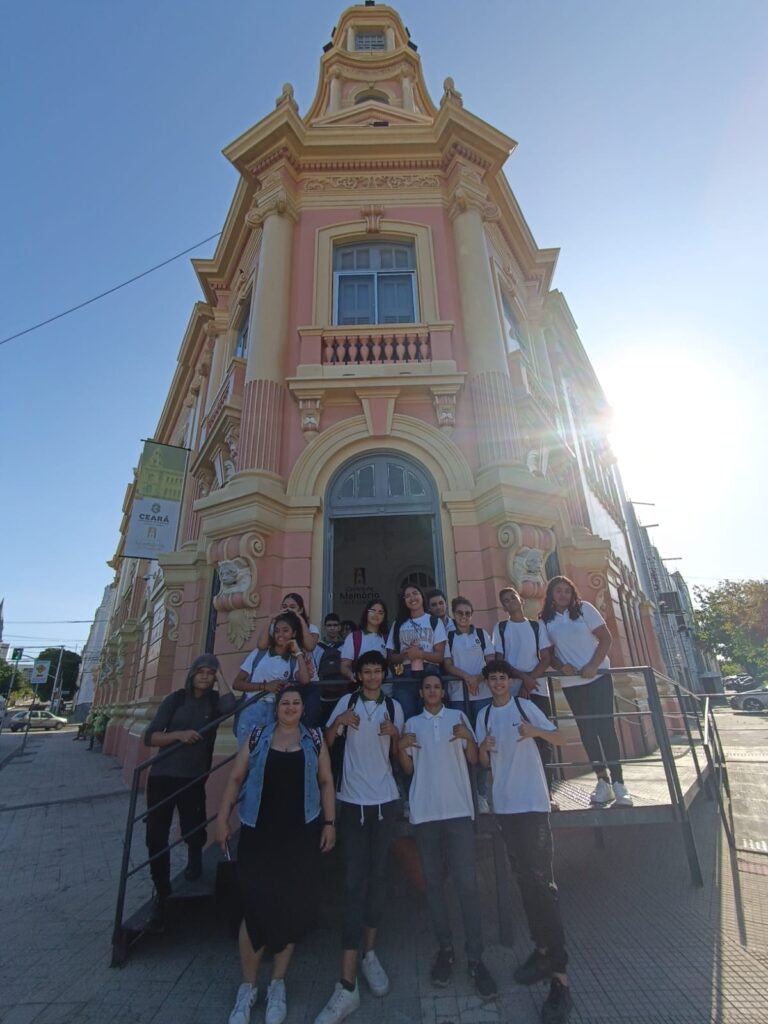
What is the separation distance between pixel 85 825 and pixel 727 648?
49.0m

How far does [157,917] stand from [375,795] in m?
1.99

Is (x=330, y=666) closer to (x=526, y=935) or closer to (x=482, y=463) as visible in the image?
(x=526, y=935)

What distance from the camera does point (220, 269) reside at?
11.1 metres

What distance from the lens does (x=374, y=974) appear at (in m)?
3.02

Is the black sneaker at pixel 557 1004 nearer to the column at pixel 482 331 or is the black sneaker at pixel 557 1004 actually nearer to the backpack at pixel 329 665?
the backpack at pixel 329 665

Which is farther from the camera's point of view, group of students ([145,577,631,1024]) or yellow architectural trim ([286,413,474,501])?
yellow architectural trim ([286,413,474,501])

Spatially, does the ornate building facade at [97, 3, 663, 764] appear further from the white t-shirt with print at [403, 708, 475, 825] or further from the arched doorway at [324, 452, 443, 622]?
the white t-shirt with print at [403, 708, 475, 825]

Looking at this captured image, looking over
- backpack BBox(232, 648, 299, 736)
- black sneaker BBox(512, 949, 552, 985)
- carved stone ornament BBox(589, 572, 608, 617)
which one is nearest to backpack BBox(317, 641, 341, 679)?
backpack BBox(232, 648, 299, 736)

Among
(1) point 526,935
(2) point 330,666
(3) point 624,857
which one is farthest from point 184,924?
(3) point 624,857

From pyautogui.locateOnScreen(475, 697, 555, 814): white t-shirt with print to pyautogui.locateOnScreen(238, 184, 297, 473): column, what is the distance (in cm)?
484

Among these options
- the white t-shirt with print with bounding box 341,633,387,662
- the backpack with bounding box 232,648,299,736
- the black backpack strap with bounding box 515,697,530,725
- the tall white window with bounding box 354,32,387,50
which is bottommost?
the black backpack strap with bounding box 515,697,530,725

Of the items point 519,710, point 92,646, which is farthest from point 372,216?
point 92,646

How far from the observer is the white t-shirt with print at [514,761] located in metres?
3.14

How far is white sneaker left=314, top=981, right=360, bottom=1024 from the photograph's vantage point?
2717 mm
